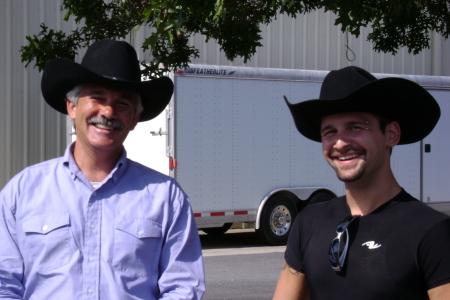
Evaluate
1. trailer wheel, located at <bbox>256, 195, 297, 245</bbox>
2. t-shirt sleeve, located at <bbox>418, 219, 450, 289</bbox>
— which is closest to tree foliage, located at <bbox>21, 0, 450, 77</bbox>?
t-shirt sleeve, located at <bbox>418, 219, 450, 289</bbox>

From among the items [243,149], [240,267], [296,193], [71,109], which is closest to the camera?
[71,109]

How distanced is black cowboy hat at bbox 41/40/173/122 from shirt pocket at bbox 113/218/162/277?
1.85ft

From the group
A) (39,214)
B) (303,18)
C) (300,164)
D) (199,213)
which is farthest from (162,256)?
(303,18)

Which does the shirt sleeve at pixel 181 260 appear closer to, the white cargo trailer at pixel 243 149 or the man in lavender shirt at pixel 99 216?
the man in lavender shirt at pixel 99 216

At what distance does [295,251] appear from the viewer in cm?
274

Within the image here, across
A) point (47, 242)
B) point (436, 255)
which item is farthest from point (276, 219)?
point (436, 255)

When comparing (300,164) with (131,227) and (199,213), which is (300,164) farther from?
(131,227)

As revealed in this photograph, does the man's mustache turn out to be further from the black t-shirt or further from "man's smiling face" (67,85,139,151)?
the black t-shirt

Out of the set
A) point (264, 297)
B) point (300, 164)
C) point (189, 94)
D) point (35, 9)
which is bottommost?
point (264, 297)

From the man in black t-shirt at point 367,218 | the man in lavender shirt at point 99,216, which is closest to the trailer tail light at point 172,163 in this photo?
the man in lavender shirt at point 99,216

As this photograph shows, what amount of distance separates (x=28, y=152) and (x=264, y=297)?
8379 millimetres

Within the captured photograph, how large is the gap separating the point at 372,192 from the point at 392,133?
264mm

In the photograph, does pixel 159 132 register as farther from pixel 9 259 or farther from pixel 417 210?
pixel 417 210

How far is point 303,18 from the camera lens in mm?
18125
